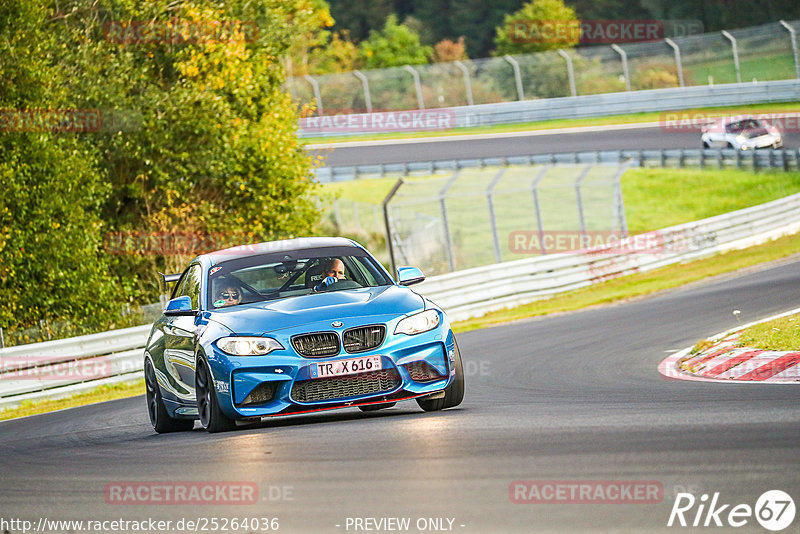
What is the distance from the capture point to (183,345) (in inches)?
378

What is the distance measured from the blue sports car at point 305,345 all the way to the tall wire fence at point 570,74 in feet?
130

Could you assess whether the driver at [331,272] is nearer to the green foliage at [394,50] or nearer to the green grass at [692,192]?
the green grass at [692,192]

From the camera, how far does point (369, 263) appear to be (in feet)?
33.1

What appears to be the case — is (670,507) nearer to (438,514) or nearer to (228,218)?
(438,514)

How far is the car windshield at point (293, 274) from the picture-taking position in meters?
9.61

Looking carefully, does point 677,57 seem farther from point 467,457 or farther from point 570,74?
A: point 467,457

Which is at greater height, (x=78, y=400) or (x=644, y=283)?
(x=78, y=400)

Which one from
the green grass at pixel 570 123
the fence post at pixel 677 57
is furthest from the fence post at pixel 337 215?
the fence post at pixel 677 57

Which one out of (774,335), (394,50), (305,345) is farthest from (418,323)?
(394,50)

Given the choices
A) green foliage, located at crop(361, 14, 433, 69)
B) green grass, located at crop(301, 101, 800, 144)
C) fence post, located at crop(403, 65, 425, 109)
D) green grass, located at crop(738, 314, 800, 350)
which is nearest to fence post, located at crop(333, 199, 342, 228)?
green grass, located at crop(301, 101, 800, 144)

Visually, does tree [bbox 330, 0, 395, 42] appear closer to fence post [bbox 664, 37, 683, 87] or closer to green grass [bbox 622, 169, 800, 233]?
fence post [bbox 664, 37, 683, 87]

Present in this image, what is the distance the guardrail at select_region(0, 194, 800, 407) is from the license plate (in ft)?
30.8

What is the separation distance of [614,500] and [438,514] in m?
0.81

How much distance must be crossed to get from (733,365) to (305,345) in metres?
4.55
